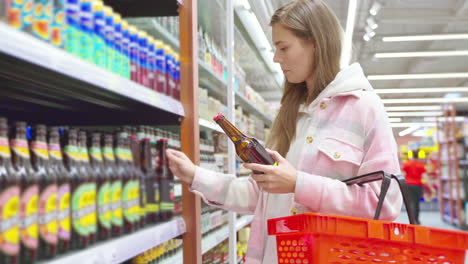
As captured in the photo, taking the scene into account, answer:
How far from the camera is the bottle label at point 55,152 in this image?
1227mm

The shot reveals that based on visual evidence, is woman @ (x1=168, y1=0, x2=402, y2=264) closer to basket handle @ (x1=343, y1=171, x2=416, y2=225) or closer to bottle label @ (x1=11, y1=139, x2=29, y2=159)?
basket handle @ (x1=343, y1=171, x2=416, y2=225)

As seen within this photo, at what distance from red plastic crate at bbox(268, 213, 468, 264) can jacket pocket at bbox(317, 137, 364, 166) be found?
1.53 feet

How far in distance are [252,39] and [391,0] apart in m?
4.94

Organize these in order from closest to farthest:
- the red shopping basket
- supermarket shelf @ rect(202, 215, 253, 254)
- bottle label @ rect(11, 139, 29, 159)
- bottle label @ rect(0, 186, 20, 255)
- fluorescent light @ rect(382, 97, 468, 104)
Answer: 1. bottle label @ rect(0, 186, 20, 255)
2. bottle label @ rect(11, 139, 29, 159)
3. the red shopping basket
4. supermarket shelf @ rect(202, 215, 253, 254)
5. fluorescent light @ rect(382, 97, 468, 104)

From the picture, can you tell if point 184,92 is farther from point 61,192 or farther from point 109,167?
point 61,192

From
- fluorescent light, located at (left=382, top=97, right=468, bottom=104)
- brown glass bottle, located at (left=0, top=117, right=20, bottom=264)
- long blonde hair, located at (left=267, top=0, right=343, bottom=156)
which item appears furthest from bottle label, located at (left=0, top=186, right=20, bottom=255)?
fluorescent light, located at (left=382, top=97, right=468, bottom=104)

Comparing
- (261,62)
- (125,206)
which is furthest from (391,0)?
(125,206)

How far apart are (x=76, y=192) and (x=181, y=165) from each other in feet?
2.06

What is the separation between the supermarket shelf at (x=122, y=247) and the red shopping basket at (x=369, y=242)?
18.3 inches

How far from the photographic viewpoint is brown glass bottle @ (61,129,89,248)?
1248 mm

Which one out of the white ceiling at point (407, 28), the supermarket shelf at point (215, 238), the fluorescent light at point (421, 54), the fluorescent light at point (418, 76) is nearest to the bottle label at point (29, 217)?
the supermarket shelf at point (215, 238)

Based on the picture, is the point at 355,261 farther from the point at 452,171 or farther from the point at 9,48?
the point at 452,171

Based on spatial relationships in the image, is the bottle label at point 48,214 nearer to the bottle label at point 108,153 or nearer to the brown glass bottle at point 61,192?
the brown glass bottle at point 61,192

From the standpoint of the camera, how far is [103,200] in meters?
1.38
